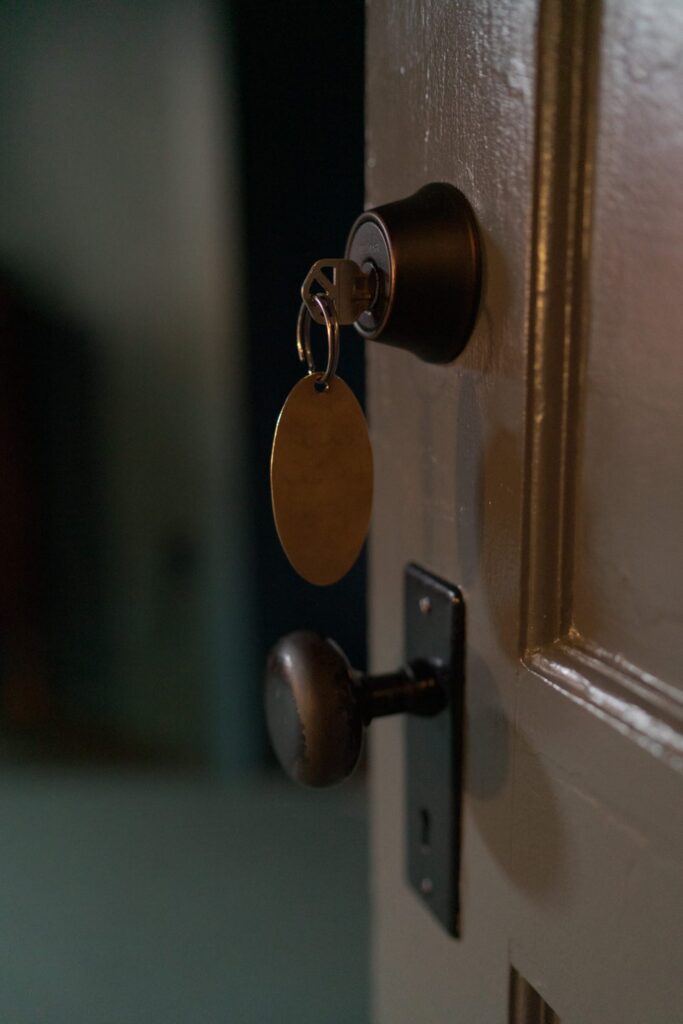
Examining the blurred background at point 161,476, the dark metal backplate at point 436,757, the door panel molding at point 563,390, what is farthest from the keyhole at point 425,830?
the blurred background at point 161,476

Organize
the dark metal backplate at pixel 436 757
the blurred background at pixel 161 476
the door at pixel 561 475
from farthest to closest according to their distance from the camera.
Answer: the blurred background at pixel 161 476
the dark metal backplate at pixel 436 757
the door at pixel 561 475

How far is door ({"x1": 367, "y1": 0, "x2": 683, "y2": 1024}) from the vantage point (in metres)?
0.27

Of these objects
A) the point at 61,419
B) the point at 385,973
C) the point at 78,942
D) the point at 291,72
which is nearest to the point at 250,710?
the point at 78,942

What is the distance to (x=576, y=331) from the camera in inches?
12.0

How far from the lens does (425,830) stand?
1.42 ft

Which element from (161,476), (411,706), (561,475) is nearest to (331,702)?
(411,706)

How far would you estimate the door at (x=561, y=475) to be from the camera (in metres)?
0.27

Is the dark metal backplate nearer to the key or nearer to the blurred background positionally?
the key

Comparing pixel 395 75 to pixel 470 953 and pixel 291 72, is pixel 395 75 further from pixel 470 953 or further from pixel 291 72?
pixel 291 72

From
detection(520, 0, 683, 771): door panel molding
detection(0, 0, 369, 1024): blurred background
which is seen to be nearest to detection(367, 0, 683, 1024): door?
detection(520, 0, 683, 771): door panel molding

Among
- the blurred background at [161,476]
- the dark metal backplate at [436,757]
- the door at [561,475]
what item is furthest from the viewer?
the blurred background at [161,476]

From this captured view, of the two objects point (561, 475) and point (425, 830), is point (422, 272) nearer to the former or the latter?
point (561, 475)

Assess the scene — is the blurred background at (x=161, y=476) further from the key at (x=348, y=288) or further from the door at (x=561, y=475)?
the key at (x=348, y=288)

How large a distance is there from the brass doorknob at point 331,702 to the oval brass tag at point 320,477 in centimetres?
5
